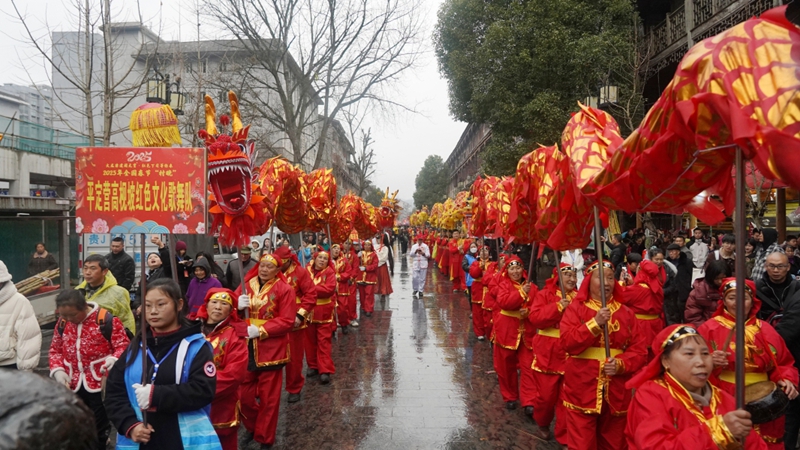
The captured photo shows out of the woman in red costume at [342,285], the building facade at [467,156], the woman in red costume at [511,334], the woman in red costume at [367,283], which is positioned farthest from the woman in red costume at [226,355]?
the building facade at [467,156]

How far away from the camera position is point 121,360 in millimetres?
3027

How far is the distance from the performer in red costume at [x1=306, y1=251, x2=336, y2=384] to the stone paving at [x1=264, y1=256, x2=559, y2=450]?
0.22 meters

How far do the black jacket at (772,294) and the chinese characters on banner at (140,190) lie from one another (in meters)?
4.96

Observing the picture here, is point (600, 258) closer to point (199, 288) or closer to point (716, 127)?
point (716, 127)

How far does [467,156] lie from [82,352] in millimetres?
48185

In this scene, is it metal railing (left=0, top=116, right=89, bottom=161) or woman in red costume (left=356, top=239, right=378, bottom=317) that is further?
metal railing (left=0, top=116, right=89, bottom=161)

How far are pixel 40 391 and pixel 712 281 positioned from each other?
621 centimetres

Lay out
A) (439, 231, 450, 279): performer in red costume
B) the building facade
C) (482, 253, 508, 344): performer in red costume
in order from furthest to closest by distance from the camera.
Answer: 1. the building facade
2. (439, 231, 450, 279): performer in red costume
3. (482, 253, 508, 344): performer in red costume

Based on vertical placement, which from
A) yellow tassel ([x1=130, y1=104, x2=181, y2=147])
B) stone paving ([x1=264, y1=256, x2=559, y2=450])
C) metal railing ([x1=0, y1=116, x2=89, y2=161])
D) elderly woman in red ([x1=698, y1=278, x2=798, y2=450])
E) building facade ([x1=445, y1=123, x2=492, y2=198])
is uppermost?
building facade ([x1=445, y1=123, x2=492, y2=198])

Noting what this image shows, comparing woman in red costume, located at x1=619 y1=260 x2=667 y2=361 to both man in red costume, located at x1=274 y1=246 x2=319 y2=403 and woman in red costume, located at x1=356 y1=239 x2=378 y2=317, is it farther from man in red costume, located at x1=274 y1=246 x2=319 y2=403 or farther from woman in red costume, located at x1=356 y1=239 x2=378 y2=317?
woman in red costume, located at x1=356 y1=239 x2=378 y2=317

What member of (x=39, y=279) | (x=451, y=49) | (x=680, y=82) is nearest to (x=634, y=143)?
(x=680, y=82)

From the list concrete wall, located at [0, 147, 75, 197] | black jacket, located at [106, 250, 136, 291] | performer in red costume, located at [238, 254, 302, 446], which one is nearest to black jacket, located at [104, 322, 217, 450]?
performer in red costume, located at [238, 254, 302, 446]

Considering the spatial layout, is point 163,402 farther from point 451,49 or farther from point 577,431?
point 451,49

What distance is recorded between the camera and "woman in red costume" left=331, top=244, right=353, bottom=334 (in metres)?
10.2
